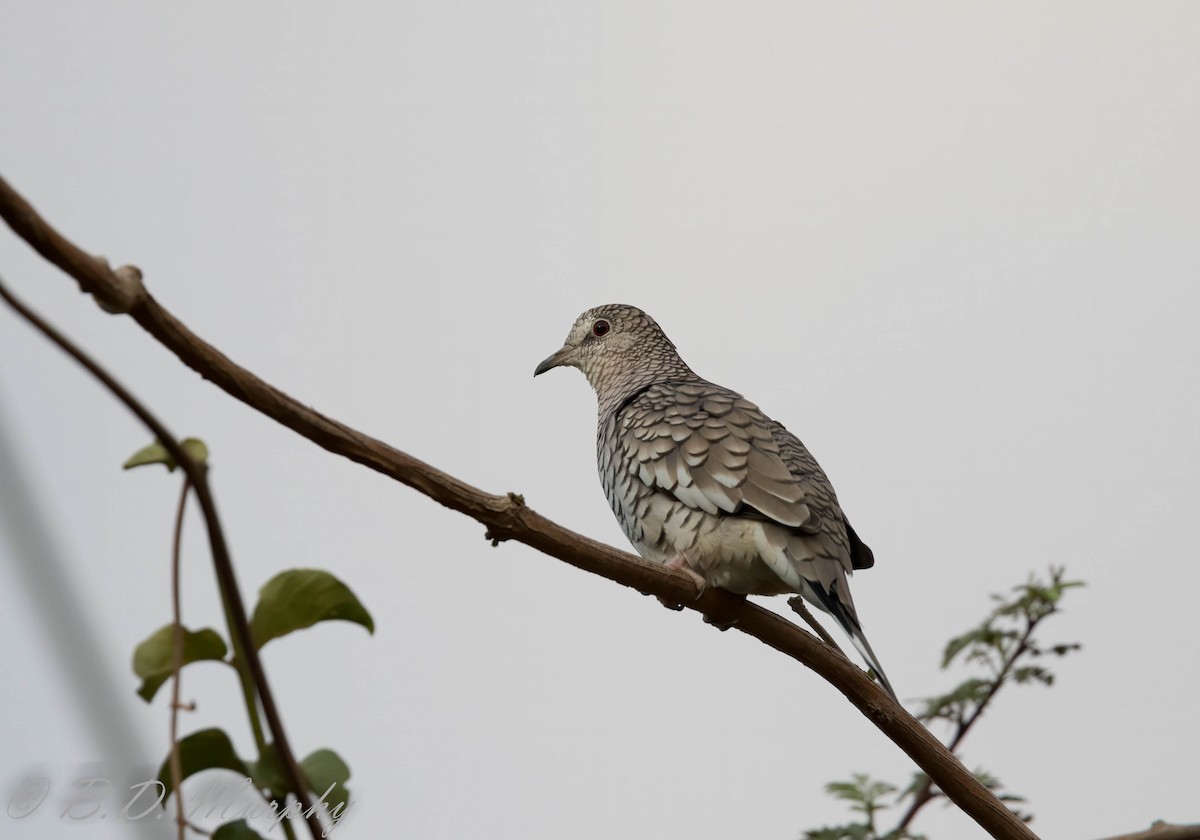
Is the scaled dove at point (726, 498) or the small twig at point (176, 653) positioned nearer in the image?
the small twig at point (176, 653)

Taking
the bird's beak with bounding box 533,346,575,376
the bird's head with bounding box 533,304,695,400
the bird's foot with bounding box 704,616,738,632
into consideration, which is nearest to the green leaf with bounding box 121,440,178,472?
the bird's foot with bounding box 704,616,738,632

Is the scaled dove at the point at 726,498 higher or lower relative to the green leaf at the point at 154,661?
higher

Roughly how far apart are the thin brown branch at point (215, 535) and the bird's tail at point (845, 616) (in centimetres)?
223

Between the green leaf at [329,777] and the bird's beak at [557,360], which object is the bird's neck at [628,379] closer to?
the bird's beak at [557,360]

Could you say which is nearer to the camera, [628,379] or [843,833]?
[843,833]

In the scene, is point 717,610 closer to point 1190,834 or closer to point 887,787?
point 887,787

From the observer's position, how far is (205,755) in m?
1.14

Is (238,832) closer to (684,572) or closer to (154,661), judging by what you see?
(154,661)

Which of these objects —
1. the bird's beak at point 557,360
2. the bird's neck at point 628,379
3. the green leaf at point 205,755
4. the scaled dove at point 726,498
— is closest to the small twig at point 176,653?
the green leaf at point 205,755

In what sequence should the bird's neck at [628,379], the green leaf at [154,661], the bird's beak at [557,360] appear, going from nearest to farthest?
the green leaf at [154,661], the bird's neck at [628,379], the bird's beak at [557,360]

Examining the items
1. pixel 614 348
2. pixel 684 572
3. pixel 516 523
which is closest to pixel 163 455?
pixel 516 523

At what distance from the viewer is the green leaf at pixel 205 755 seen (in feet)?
3.71

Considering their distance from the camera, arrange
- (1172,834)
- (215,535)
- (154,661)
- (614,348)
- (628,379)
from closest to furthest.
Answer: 1. (215,535)
2. (154,661)
3. (1172,834)
4. (628,379)
5. (614,348)

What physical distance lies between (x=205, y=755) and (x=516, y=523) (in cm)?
119
